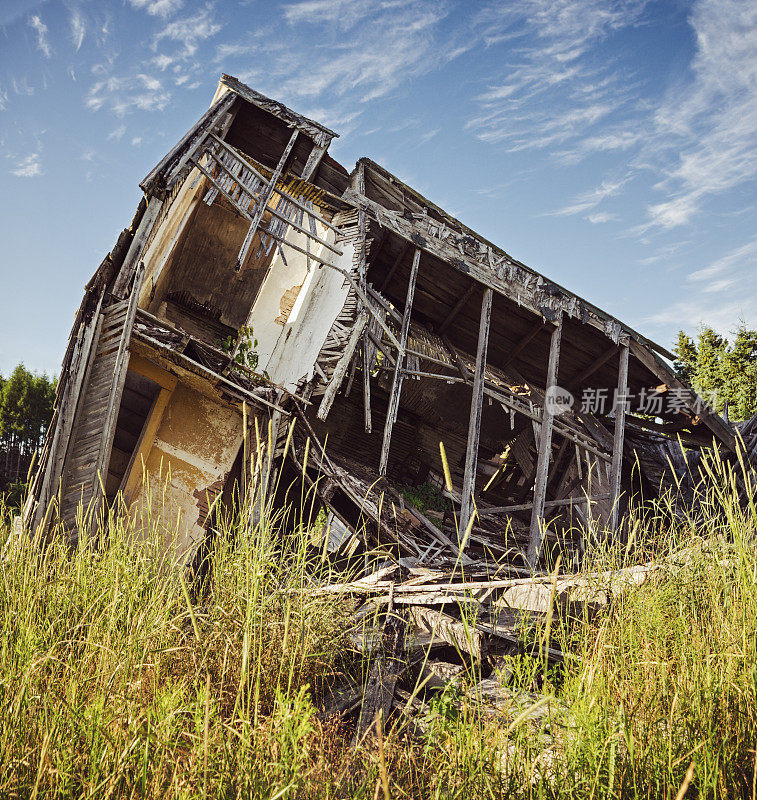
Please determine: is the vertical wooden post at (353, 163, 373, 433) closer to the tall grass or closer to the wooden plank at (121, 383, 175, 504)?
the wooden plank at (121, 383, 175, 504)

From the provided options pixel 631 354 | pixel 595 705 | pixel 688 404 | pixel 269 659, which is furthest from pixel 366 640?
pixel 688 404

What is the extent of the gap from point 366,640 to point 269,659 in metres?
1.21

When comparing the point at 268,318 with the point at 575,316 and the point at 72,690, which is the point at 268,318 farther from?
the point at 72,690

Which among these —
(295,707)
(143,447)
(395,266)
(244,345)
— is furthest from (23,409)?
(295,707)

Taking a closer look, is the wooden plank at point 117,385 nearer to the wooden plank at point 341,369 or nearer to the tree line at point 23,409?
the wooden plank at point 341,369

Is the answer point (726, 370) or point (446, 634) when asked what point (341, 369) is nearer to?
point (446, 634)

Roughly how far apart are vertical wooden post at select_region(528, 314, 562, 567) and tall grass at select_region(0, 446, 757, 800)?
5984mm

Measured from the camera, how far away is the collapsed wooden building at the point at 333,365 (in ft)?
22.7

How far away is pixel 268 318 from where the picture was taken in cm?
1133

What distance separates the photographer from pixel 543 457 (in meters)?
9.54

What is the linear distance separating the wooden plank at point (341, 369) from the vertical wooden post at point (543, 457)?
381 cm

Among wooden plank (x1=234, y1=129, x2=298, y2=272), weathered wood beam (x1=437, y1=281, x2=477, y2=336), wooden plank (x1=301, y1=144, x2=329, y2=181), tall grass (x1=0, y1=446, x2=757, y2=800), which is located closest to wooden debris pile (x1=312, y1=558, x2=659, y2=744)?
tall grass (x1=0, y1=446, x2=757, y2=800)

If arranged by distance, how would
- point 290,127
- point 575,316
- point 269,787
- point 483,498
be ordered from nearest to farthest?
point 269,787
point 290,127
point 575,316
point 483,498

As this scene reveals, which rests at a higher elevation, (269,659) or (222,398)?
(222,398)
